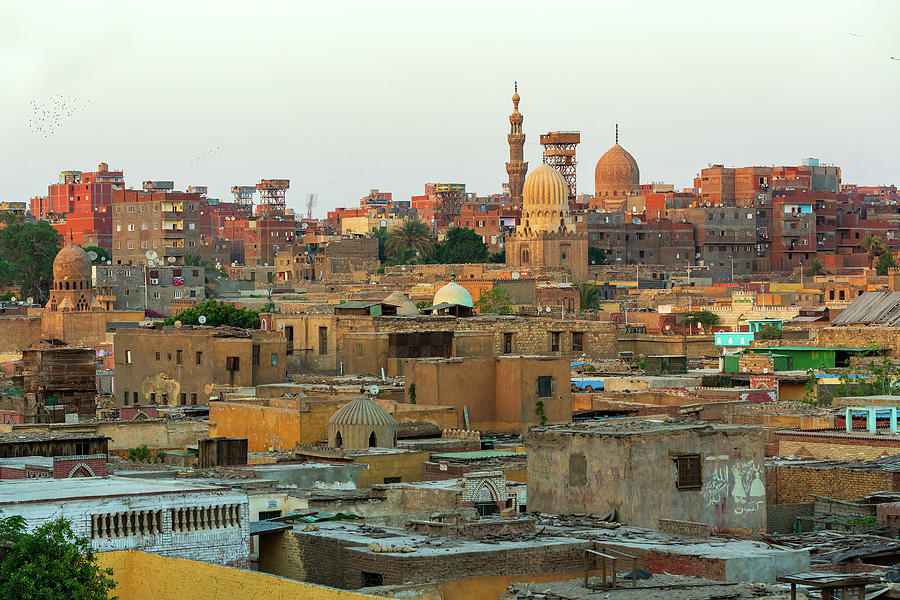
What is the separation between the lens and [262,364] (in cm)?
3412

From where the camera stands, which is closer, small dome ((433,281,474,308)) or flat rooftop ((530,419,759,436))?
flat rooftop ((530,419,759,436))

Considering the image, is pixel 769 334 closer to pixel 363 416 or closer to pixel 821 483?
pixel 363 416

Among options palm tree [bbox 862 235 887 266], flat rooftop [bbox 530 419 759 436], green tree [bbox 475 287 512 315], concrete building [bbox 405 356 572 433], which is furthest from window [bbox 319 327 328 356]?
palm tree [bbox 862 235 887 266]

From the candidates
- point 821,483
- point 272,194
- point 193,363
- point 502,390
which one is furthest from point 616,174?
point 821,483

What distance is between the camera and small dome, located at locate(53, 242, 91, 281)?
2286 inches

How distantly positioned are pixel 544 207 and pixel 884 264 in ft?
49.1

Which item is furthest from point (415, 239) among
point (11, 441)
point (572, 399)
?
point (11, 441)

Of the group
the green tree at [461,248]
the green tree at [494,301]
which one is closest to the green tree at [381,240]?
the green tree at [461,248]

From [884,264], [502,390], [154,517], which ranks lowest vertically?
[154,517]

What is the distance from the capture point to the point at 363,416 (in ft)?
71.6

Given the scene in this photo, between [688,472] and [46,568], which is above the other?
[688,472]

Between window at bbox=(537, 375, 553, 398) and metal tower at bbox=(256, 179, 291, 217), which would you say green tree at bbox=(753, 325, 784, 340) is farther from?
metal tower at bbox=(256, 179, 291, 217)

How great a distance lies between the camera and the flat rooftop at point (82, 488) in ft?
46.9

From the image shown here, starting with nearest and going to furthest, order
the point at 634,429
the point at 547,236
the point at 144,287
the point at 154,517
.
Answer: the point at 154,517
the point at 634,429
the point at 144,287
the point at 547,236
